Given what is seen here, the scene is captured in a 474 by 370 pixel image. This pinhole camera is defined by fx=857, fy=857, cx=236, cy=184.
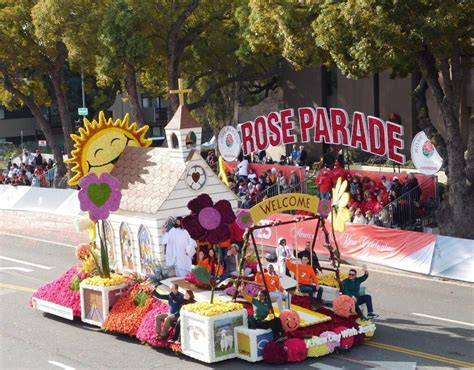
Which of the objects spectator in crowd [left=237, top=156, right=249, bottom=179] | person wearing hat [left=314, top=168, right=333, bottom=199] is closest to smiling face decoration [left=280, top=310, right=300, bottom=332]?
person wearing hat [left=314, top=168, right=333, bottom=199]

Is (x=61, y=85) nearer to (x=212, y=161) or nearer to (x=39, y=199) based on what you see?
(x=39, y=199)

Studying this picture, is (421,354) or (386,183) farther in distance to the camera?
(386,183)

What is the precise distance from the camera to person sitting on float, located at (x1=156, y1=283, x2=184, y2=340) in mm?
16562

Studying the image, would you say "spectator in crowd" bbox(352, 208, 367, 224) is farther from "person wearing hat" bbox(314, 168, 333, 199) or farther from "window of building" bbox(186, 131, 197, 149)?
"window of building" bbox(186, 131, 197, 149)

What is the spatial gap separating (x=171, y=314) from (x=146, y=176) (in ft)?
13.2

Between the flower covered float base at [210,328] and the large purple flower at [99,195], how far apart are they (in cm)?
331

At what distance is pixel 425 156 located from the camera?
25.2m

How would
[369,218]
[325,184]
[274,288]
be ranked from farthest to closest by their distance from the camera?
[325,184] < [369,218] < [274,288]

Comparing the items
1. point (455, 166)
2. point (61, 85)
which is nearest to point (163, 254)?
point (455, 166)

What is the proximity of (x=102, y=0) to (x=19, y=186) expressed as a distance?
913 centimetres

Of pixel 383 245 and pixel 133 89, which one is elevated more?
pixel 133 89

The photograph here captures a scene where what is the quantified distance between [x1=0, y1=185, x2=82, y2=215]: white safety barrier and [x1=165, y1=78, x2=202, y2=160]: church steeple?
15.1 m

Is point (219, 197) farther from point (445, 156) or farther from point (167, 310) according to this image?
point (445, 156)

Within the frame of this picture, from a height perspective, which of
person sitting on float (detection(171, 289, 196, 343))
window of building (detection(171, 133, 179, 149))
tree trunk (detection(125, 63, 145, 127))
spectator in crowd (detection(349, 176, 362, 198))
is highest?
tree trunk (detection(125, 63, 145, 127))
